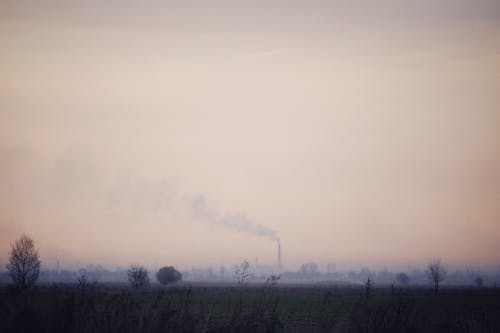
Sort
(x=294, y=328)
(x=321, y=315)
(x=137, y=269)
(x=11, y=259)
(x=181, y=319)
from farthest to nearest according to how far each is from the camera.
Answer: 1. (x=137, y=269)
2. (x=11, y=259)
3. (x=294, y=328)
4. (x=321, y=315)
5. (x=181, y=319)

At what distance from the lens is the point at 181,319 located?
1317cm

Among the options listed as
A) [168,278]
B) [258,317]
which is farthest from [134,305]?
[168,278]

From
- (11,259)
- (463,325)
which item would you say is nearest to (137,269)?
(11,259)

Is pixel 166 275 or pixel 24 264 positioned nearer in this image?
pixel 24 264

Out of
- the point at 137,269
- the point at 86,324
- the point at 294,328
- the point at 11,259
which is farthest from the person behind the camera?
the point at 137,269

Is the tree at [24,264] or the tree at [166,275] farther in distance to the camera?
the tree at [166,275]

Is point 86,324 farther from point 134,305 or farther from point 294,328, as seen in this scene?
point 294,328

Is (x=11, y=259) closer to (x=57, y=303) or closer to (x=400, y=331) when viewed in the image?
(x=57, y=303)

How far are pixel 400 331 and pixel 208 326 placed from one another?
17.7 feet

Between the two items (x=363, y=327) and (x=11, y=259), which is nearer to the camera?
(x=363, y=327)

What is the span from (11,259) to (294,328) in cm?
4909

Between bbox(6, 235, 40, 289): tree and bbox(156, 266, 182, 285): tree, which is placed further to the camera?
bbox(156, 266, 182, 285): tree

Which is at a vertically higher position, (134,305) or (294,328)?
(134,305)

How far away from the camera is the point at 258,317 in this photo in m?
13.5
